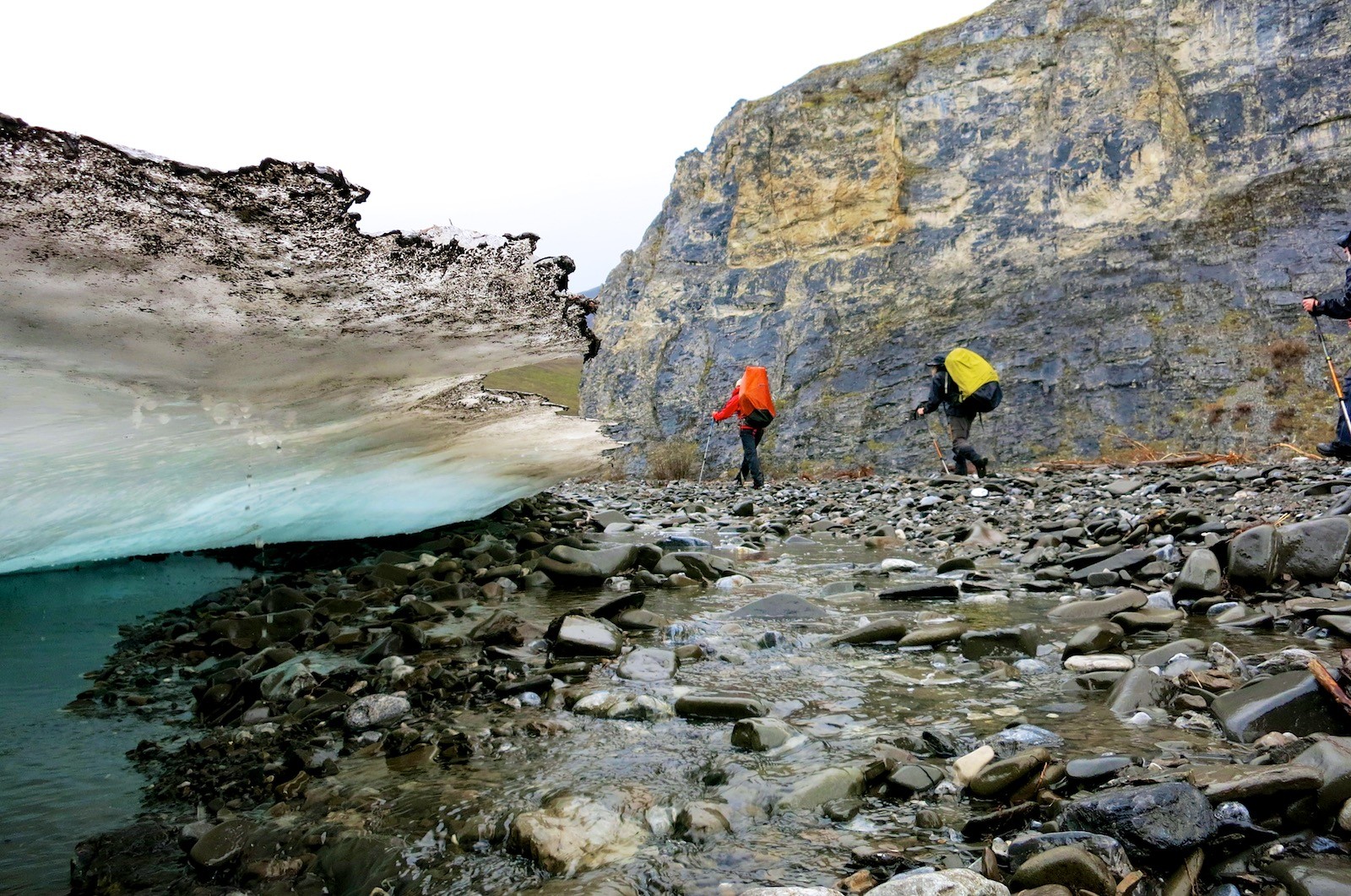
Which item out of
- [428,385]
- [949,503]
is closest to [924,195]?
[949,503]

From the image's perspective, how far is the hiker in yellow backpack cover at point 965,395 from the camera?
39.0ft

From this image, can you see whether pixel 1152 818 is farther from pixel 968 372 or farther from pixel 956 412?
pixel 956 412

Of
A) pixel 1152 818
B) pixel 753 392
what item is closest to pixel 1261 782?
pixel 1152 818

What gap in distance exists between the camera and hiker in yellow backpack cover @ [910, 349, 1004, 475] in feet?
39.0

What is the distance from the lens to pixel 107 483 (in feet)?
13.6

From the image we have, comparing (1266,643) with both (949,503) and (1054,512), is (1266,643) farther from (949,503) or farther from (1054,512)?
(949,503)

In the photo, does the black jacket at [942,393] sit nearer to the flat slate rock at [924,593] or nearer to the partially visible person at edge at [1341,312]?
the partially visible person at edge at [1341,312]

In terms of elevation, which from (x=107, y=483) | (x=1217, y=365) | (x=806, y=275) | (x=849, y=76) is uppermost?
(x=849, y=76)

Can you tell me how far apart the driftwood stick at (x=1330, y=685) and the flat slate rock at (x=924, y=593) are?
2378mm

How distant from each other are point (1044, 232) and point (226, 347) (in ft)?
85.5

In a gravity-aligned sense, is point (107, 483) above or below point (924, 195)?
below

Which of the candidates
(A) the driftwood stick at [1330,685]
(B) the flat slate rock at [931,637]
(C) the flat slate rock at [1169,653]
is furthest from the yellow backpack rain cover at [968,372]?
(A) the driftwood stick at [1330,685]

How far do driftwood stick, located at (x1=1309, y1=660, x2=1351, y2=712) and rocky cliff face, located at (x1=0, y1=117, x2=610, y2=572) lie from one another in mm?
3654

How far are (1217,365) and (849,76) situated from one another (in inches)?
655
